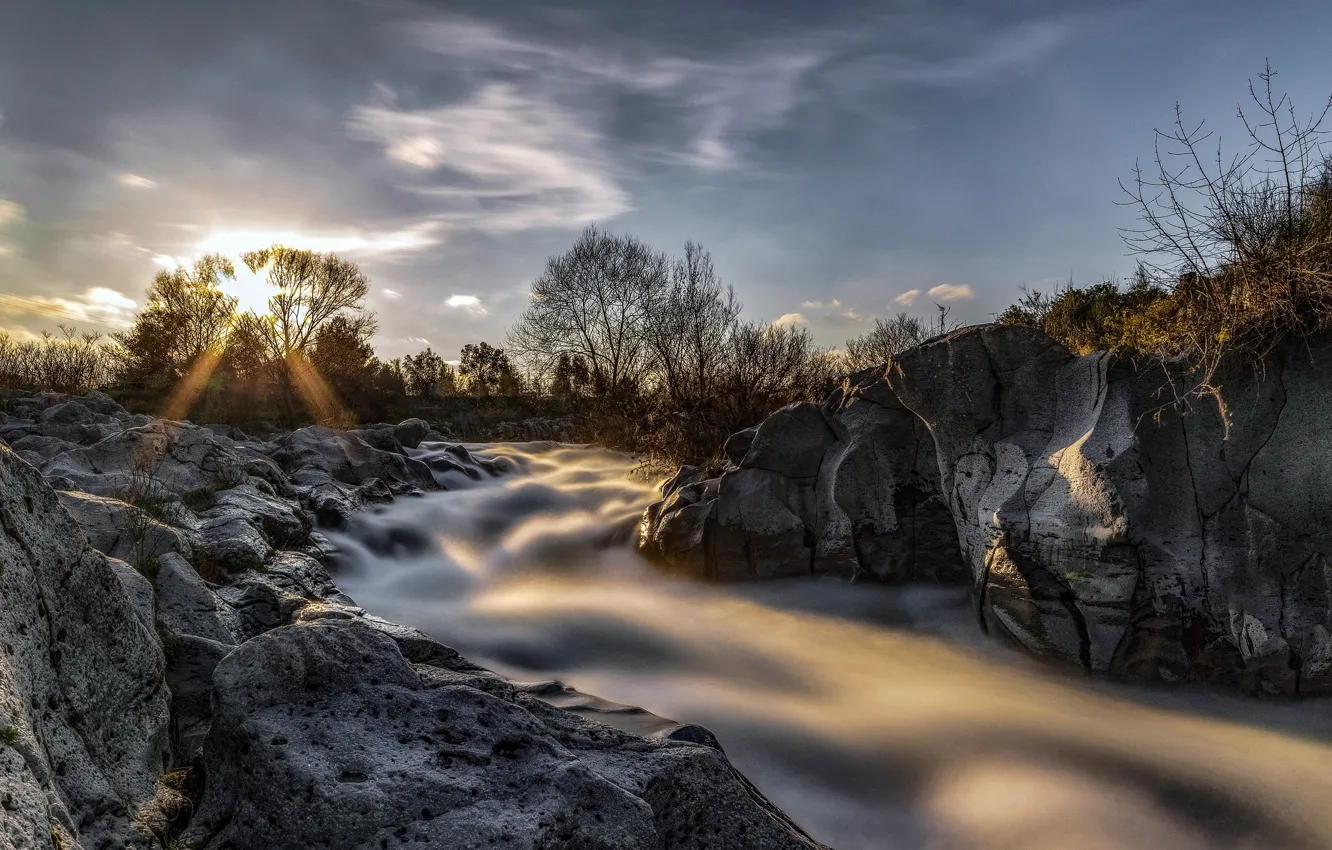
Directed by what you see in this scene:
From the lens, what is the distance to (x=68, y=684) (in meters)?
2.18

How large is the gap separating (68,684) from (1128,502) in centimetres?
608

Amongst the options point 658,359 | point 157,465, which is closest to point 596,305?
point 658,359

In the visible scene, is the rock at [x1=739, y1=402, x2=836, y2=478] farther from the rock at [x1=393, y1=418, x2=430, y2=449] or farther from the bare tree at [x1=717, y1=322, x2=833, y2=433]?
the rock at [x1=393, y1=418, x2=430, y2=449]

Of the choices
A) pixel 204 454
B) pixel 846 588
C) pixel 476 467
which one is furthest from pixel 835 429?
pixel 476 467

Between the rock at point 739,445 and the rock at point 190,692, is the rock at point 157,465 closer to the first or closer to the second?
the rock at point 190,692

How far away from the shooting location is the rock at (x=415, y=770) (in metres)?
2.00

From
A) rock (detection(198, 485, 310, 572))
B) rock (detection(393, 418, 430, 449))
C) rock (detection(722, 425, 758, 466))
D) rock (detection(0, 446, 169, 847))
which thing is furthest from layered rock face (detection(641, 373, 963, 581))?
rock (detection(393, 418, 430, 449))

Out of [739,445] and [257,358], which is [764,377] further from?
[257,358]

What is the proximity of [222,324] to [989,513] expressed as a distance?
33.0 m

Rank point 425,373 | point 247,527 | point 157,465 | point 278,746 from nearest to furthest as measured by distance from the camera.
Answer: point 278,746
point 247,527
point 157,465
point 425,373

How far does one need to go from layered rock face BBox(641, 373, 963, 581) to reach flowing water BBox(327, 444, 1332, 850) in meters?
0.26

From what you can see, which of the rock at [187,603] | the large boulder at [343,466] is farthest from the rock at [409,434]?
the rock at [187,603]

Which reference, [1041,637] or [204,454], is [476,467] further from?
[1041,637]

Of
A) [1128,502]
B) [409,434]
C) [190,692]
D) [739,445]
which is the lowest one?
[190,692]
